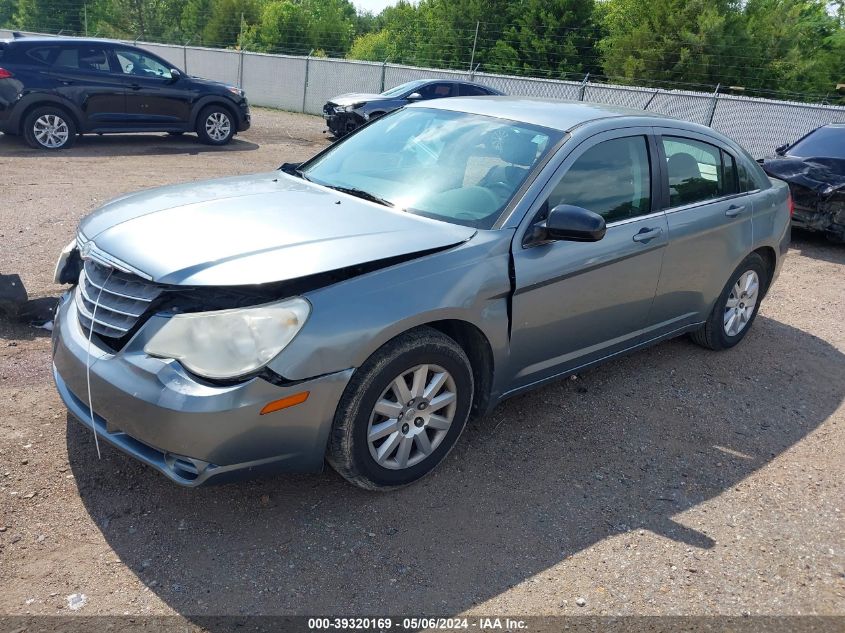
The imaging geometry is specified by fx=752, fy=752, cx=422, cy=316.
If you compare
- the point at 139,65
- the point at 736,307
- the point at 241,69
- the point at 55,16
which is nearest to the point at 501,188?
the point at 736,307

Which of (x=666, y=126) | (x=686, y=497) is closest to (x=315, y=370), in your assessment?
(x=686, y=497)

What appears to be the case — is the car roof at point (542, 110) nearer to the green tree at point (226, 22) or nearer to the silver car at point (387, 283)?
the silver car at point (387, 283)

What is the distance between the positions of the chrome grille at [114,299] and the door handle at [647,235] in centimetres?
258

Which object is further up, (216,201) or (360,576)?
(216,201)

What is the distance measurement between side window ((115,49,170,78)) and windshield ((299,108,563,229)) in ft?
30.6

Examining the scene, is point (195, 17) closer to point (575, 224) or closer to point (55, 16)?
point (55, 16)

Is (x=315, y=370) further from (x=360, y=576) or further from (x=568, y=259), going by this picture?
(x=568, y=259)

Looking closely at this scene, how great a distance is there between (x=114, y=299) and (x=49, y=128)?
34.0ft

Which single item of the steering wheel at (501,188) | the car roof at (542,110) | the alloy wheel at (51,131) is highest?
the car roof at (542,110)

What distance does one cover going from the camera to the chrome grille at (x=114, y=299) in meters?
3.03

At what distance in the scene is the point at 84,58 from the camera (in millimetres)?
11945

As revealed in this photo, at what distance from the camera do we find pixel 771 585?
3.11m

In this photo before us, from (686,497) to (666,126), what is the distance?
89.3 inches

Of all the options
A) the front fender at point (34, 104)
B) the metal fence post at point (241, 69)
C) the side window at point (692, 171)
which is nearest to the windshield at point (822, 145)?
the side window at point (692, 171)
